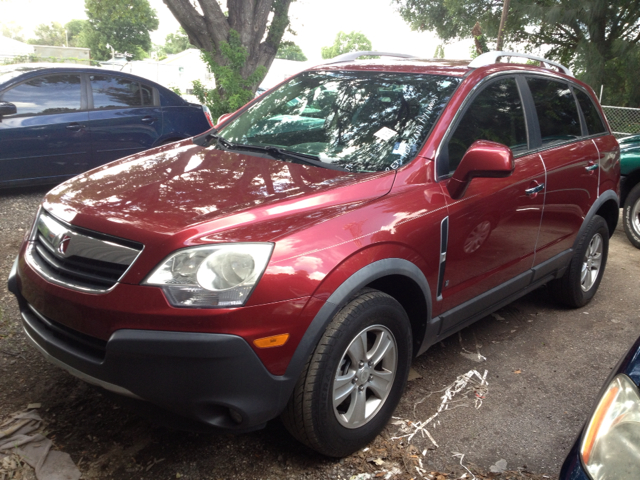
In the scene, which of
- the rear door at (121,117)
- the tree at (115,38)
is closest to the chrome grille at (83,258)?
the rear door at (121,117)

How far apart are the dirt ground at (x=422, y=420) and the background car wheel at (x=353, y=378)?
18 centimetres

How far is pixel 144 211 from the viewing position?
2.38 m

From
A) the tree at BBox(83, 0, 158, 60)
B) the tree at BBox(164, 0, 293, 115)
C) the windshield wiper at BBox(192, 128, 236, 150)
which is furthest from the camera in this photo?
the tree at BBox(83, 0, 158, 60)

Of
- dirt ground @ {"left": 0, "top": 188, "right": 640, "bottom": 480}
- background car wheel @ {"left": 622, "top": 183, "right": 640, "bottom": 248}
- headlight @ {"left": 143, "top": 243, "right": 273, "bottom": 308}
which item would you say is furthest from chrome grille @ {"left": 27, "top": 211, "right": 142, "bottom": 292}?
background car wheel @ {"left": 622, "top": 183, "right": 640, "bottom": 248}

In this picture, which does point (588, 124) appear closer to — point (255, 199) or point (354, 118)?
point (354, 118)

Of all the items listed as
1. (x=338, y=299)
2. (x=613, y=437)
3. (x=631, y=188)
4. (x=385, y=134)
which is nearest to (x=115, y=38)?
(x=631, y=188)

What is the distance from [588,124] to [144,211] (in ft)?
11.3

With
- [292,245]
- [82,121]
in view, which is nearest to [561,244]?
[292,245]

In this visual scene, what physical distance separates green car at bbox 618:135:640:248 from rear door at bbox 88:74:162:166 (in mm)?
5608

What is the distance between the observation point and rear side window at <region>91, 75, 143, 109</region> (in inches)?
285

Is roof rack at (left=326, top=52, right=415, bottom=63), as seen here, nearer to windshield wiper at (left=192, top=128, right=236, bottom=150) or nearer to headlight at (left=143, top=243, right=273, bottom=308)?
windshield wiper at (left=192, top=128, right=236, bottom=150)

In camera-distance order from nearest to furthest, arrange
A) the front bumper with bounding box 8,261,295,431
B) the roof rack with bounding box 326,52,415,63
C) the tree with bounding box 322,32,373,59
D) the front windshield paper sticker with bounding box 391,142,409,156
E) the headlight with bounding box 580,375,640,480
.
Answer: the headlight with bounding box 580,375,640,480 < the front bumper with bounding box 8,261,295,431 < the front windshield paper sticker with bounding box 391,142,409,156 < the roof rack with bounding box 326,52,415,63 < the tree with bounding box 322,32,373,59

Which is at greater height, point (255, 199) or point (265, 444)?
point (255, 199)

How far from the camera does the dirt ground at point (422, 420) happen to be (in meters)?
2.62
